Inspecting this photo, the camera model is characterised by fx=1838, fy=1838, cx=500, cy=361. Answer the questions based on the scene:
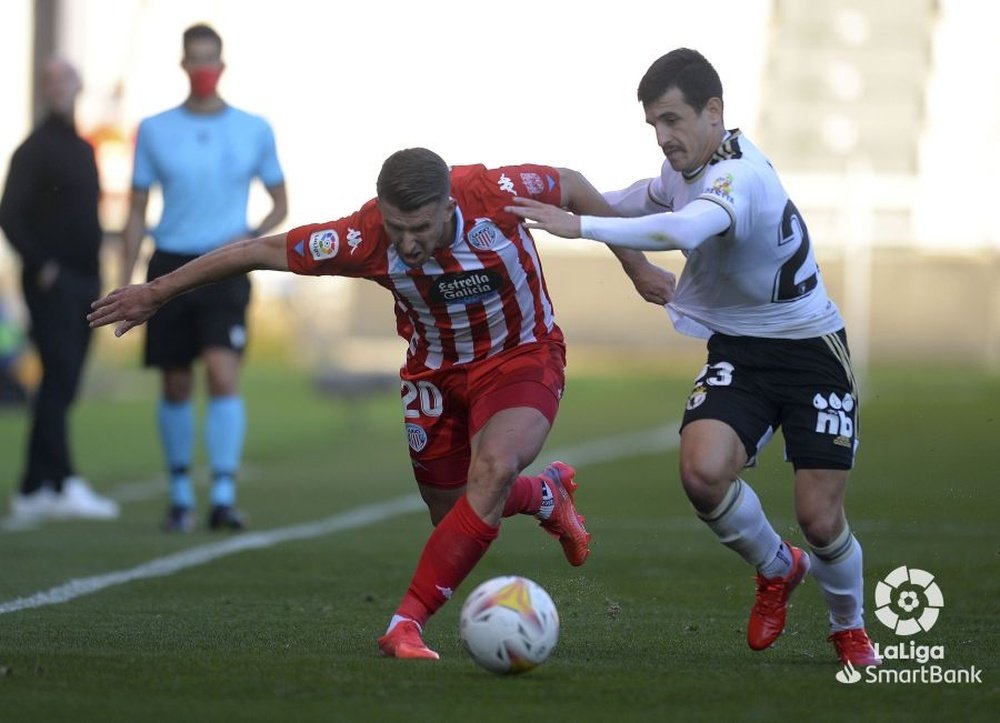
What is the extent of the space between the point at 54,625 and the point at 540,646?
6.21 ft

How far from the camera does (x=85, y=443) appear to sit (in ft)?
56.8

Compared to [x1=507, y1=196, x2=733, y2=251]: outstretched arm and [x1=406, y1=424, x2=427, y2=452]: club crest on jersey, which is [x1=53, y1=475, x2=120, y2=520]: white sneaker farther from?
[x1=507, y1=196, x2=733, y2=251]: outstretched arm

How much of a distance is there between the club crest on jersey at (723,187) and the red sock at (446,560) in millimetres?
1206

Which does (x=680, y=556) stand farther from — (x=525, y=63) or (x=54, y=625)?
(x=525, y=63)

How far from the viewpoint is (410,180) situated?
539 centimetres

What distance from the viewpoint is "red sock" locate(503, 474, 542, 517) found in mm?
6332

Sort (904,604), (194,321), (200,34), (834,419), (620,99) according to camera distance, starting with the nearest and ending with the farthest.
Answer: (834,419) < (904,604) < (194,321) < (200,34) < (620,99)

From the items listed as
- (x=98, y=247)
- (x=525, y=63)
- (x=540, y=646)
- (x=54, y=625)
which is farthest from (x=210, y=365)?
(x=525, y=63)

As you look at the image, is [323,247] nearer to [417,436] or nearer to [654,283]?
[417,436]

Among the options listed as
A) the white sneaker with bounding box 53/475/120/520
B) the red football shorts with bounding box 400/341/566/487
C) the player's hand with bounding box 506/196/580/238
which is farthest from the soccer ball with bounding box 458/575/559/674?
the white sneaker with bounding box 53/475/120/520

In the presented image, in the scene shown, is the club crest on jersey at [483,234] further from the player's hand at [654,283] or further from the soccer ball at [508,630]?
the soccer ball at [508,630]

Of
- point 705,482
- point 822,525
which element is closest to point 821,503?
point 822,525

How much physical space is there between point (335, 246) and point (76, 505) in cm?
540

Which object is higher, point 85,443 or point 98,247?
point 98,247
